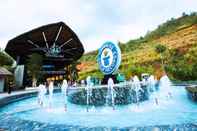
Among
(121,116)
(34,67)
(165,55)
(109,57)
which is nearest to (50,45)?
(34,67)

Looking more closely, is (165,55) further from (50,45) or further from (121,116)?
(121,116)

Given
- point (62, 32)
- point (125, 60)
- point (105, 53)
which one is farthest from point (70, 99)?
point (125, 60)

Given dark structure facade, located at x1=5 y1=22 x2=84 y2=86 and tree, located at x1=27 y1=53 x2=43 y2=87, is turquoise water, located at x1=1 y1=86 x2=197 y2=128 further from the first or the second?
dark structure facade, located at x1=5 y1=22 x2=84 y2=86

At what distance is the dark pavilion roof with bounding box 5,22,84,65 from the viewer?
117 feet

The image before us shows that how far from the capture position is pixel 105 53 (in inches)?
702

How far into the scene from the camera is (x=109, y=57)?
57.5 ft

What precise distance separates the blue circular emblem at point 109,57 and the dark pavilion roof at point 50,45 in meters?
18.6

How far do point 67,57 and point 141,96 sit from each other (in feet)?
92.8

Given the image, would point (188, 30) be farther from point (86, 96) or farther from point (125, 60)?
point (86, 96)

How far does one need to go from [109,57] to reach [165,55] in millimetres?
43089

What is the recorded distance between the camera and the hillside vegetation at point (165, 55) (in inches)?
1585

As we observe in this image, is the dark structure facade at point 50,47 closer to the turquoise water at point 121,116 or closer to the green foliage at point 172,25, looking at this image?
the turquoise water at point 121,116

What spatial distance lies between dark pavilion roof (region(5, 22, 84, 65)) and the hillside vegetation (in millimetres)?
6614

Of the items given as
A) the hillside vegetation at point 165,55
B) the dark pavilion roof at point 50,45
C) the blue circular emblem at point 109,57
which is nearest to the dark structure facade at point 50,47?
the dark pavilion roof at point 50,45
